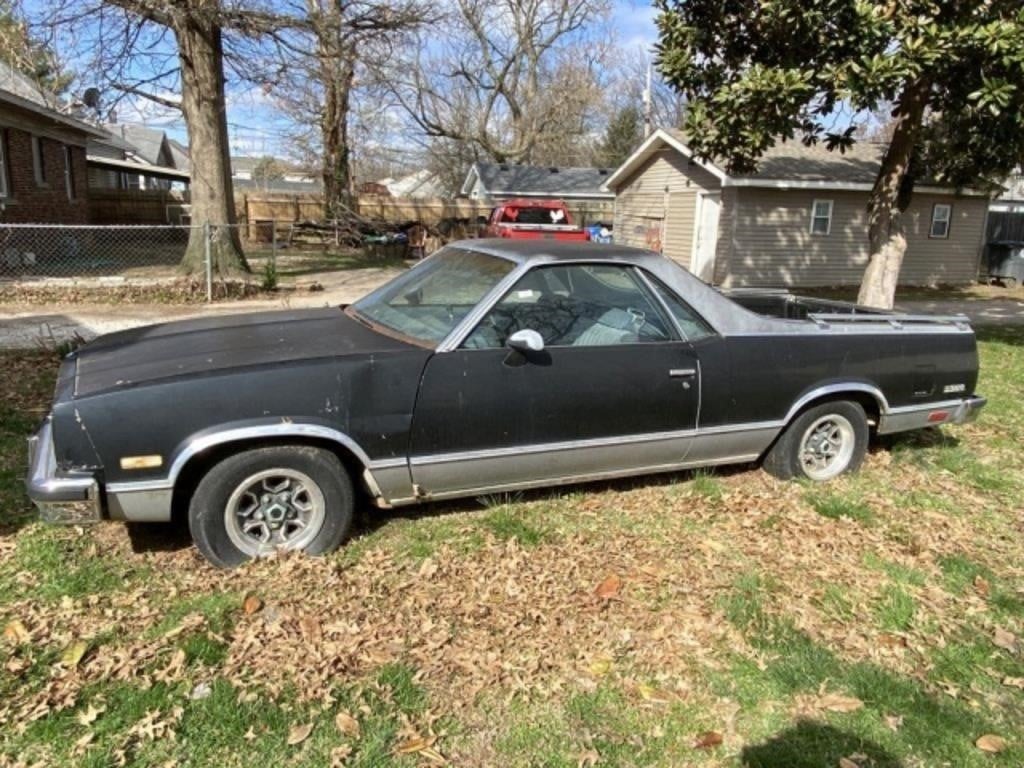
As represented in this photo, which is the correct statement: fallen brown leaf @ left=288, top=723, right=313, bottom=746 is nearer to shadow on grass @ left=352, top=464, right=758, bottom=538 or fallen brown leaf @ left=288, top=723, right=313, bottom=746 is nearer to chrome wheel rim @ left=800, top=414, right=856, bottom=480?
shadow on grass @ left=352, top=464, right=758, bottom=538

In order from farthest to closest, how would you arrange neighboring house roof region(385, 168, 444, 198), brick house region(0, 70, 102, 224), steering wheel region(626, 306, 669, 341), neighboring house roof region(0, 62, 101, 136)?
neighboring house roof region(385, 168, 444, 198), brick house region(0, 70, 102, 224), neighboring house roof region(0, 62, 101, 136), steering wheel region(626, 306, 669, 341)

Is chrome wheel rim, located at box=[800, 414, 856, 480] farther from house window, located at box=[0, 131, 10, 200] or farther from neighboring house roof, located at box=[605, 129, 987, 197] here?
house window, located at box=[0, 131, 10, 200]

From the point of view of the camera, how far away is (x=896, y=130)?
9719 millimetres

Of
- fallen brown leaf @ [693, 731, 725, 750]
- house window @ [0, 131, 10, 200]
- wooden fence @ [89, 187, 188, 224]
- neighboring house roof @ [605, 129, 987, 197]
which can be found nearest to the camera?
fallen brown leaf @ [693, 731, 725, 750]

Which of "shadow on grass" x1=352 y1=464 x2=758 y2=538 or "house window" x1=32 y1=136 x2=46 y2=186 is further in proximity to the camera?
"house window" x1=32 y1=136 x2=46 y2=186

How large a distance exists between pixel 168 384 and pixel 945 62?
24.4ft

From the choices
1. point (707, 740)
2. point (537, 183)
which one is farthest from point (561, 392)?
point (537, 183)

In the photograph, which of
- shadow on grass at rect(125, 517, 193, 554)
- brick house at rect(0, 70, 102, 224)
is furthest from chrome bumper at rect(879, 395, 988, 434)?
brick house at rect(0, 70, 102, 224)

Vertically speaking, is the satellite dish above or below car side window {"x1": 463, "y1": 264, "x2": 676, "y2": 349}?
above

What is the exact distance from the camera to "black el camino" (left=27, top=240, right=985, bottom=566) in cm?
343

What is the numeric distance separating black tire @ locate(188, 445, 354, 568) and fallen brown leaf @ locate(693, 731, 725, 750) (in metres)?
1.85

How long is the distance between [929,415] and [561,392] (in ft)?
9.09

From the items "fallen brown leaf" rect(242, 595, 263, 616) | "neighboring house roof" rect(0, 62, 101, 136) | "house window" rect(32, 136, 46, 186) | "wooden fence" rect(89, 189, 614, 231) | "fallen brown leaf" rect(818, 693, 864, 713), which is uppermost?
"neighboring house roof" rect(0, 62, 101, 136)

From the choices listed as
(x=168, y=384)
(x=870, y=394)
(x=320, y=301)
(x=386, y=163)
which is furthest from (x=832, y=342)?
(x=386, y=163)
